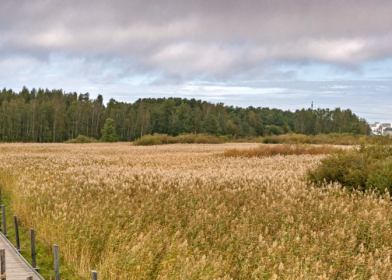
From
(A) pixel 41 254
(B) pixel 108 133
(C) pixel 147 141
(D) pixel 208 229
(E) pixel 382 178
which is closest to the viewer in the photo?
(D) pixel 208 229

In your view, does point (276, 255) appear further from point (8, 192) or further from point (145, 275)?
point (8, 192)

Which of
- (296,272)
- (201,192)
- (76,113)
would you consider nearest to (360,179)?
(201,192)

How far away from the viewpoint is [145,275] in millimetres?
6898

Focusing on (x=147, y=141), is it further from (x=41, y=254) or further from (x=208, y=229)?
(x=208, y=229)

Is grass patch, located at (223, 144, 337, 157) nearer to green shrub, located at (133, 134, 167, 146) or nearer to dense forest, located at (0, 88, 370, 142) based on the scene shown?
green shrub, located at (133, 134, 167, 146)

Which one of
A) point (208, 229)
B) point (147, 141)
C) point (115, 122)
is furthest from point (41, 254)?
point (115, 122)

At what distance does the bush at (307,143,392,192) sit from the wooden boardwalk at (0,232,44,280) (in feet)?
32.5

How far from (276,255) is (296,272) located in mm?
755

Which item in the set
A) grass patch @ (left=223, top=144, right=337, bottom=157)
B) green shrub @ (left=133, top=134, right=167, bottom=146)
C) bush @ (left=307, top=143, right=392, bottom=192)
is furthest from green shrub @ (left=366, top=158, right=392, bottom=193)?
green shrub @ (left=133, top=134, right=167, bottom=146)

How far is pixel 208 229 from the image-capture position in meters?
8.57

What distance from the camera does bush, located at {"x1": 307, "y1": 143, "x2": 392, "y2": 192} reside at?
42.0 feet

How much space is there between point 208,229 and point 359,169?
8667 millimetres

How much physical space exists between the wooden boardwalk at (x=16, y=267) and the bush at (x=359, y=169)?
992 centimetres

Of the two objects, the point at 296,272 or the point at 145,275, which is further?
the point at 145,275
